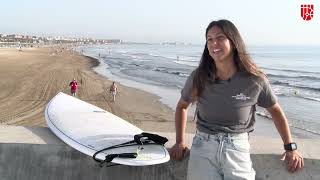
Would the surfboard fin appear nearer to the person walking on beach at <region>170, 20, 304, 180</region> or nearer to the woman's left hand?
the person walking on beach at <region>170, 20, 304, 180</region>

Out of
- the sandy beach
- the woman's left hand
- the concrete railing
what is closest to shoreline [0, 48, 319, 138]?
the sandy beach

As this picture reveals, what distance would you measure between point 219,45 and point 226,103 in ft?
1.17

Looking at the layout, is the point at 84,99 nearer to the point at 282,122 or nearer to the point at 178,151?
the point at 178,151

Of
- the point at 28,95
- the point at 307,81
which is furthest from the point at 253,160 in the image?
the point at 307,81

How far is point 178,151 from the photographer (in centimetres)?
318

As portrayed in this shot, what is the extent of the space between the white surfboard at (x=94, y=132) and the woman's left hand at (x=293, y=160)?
2.56ft

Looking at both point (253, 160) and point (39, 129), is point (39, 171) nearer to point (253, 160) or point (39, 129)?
point (39, 129)

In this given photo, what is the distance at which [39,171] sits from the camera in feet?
10.8

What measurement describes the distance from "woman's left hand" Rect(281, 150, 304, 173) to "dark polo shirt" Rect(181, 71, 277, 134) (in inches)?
13.8

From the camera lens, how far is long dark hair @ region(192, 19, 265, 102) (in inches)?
112

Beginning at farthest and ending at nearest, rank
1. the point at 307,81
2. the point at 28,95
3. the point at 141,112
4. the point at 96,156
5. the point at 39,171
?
the point at 307,81
the point at 28,95
the point at 141,112
the point at 39,171
the point at 96,156

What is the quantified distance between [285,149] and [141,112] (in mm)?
15959

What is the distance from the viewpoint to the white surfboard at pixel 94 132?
3.09 metres

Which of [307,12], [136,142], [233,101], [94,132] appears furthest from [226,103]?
[307,12]
